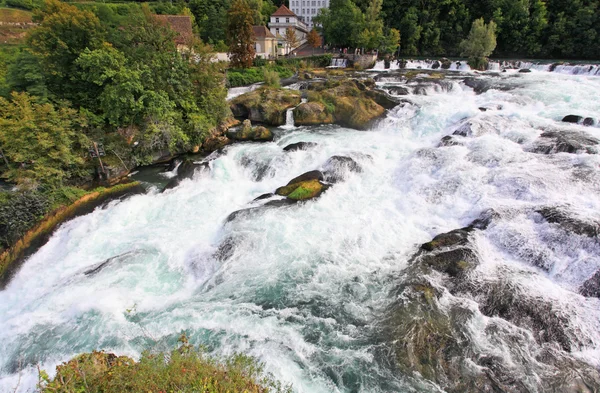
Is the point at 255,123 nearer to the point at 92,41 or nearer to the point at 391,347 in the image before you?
the point at 92,41

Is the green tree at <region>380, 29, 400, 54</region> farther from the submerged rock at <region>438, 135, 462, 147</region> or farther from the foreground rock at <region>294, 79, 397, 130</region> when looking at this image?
the submerged rock at <region>438, 135, 462, 147</region>

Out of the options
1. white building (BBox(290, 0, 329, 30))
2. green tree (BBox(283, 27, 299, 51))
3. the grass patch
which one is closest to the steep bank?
green tree (BBox(283, 27, 299, 51))

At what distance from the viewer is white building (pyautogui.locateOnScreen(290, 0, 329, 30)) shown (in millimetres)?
85875

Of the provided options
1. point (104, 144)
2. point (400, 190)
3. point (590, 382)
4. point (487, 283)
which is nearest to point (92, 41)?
point (104, 144)

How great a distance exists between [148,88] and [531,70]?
4262 cm

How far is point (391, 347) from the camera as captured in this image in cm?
828

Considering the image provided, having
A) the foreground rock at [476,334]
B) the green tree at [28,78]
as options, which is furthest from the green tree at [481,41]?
the green tree at [28,78]

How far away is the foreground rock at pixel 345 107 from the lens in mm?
23953

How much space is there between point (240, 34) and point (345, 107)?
19988 mm

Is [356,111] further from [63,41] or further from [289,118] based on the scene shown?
[63,41]

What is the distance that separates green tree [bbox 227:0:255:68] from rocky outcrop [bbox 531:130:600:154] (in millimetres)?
31977

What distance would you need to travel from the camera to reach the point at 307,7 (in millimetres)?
86625

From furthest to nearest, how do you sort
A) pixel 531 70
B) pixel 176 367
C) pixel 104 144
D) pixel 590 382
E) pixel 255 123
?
1. pixel 531 70
2. pixel 255 123
3. pixel 104 144
4. pixel 590 382
5. pixel 176 367

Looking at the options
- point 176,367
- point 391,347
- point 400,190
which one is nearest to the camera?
point 176,367
